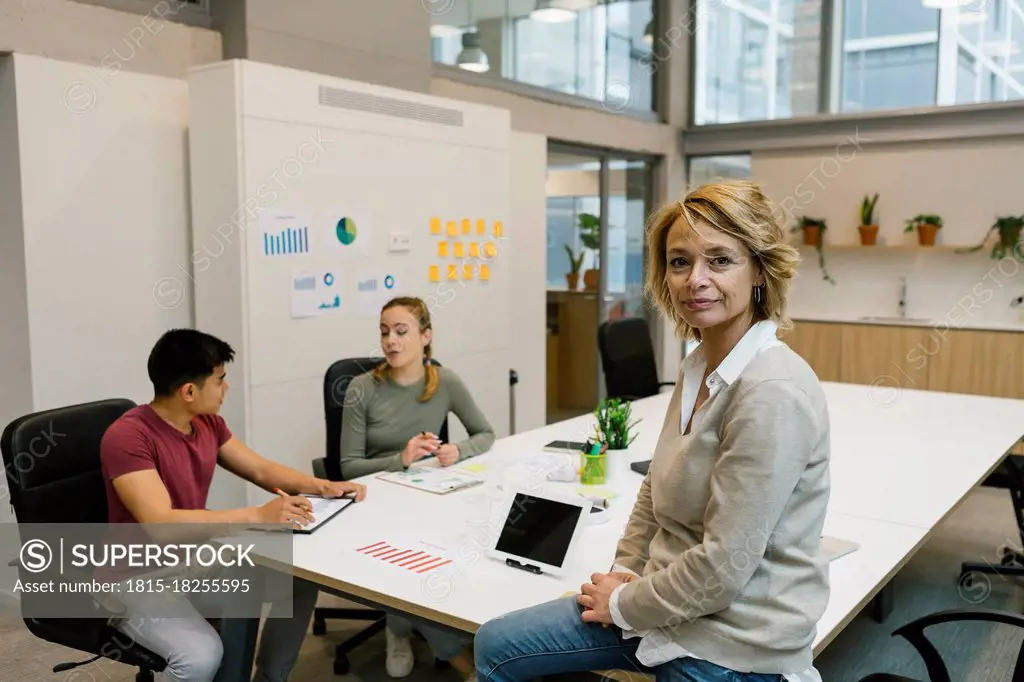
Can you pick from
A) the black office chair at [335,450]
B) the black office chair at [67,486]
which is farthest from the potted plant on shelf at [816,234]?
the black office chair at [67,486]

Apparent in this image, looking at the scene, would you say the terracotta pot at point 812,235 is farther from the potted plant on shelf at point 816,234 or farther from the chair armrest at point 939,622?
the chair armrest at point 939,622

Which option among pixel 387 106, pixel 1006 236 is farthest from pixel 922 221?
pixel 387 106

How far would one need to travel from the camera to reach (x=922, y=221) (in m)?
6.70

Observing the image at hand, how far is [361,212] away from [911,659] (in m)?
2.98

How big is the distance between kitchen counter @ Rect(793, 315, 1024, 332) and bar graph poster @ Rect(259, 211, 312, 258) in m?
4.37

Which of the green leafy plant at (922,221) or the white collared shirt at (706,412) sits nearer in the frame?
the white collared shirt at (706,412)

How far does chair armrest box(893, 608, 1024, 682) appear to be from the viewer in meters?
1.84

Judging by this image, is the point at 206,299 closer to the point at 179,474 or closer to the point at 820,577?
the point at 179,474

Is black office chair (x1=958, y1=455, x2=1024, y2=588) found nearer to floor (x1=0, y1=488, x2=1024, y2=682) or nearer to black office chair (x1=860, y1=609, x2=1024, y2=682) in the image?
floor (x1=0, y1=488, x2=1024, y2=682)

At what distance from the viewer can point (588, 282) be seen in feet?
23.0

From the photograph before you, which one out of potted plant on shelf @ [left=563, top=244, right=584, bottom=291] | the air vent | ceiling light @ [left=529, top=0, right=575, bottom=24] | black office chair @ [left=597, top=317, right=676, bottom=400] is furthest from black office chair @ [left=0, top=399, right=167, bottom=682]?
ceiling light @ [left=529, top=0, right=575, bottom=24]

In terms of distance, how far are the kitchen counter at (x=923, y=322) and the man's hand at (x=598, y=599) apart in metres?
5.45

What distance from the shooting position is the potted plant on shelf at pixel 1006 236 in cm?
633

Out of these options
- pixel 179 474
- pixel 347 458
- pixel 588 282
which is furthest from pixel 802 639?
pixel 588 282
